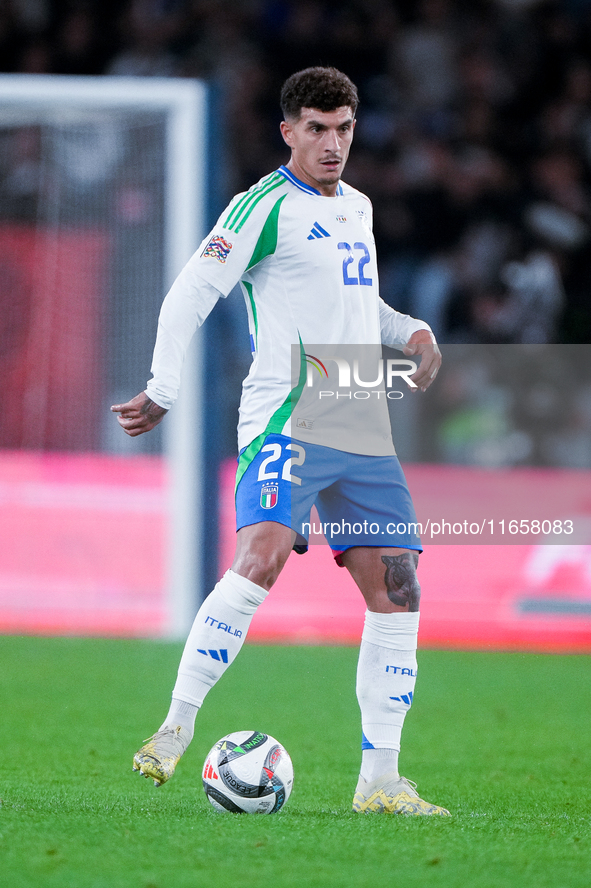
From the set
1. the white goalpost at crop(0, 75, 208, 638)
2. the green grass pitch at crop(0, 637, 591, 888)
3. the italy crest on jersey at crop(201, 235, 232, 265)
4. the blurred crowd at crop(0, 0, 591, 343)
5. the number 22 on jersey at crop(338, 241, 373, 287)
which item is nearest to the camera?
the green grass pitch at crop(0, 637, 591, 888)

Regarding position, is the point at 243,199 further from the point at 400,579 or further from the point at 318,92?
the point at 400,579

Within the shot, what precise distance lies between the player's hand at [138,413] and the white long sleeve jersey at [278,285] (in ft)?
0.25

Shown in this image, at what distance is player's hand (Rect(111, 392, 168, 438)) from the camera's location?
3.55 m

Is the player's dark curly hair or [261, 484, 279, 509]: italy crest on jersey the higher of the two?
the player's dark curly hair

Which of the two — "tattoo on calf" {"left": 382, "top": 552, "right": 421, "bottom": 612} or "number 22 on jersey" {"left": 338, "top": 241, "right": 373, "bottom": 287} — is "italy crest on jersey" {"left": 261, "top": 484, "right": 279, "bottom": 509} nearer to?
"tattoo on calf" {"left": 382, "top": 552, "right": 421, "bottom": 612}

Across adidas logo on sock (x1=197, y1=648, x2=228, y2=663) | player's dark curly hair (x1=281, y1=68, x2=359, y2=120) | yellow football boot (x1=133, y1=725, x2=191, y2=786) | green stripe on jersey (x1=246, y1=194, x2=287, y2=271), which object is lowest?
yellow football boot (x1=133, y1=725, x2=191, y2=786)

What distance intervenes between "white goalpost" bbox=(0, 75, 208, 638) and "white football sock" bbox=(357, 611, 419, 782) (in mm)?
4097

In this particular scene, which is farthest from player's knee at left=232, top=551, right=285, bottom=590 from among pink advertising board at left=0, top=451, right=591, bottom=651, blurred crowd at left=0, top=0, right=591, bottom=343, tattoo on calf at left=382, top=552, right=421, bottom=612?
blurred crowd at left=0, top=0, right=591, bottom=343

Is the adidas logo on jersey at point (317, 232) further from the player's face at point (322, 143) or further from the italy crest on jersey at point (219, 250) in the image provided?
the italy crest on jersey at point (219, 250)

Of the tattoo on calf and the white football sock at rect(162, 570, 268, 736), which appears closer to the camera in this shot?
the white football sock at rect(162, 570, 268, 736)

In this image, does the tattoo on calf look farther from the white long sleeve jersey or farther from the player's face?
the player's face

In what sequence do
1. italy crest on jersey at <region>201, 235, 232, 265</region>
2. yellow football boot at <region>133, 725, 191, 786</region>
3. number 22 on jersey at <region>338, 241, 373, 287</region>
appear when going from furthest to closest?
number 22 on jersey at <region>338, 241, 373, 287</region>
italy crest on jersey at <region>201, 235, 232, 265</region>
yellow football boot at <region>133, 725, 191, 786</region>

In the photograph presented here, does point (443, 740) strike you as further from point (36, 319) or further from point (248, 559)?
point (36, 319)

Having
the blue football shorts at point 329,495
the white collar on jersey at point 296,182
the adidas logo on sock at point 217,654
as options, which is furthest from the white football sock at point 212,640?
the white collar on jersey at point 296,182
